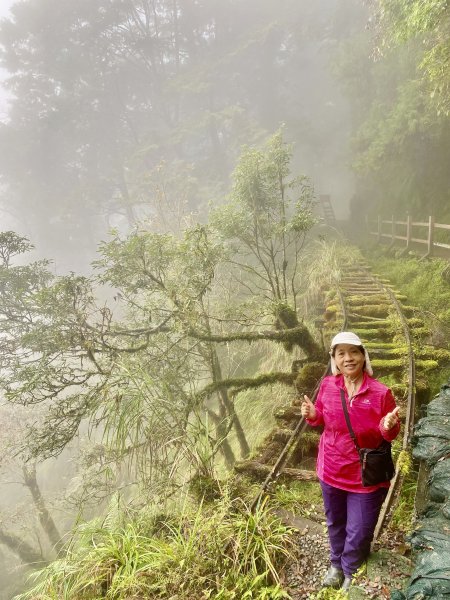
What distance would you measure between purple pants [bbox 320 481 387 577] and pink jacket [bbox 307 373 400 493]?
0.08 metres

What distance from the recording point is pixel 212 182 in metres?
24.3

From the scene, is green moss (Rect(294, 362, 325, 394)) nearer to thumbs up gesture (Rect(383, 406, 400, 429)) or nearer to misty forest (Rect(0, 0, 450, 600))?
misty forest (Rect(0, 0, 450, 600))

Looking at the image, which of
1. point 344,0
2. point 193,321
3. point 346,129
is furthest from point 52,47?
point 193,321

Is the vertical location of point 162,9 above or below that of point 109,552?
above

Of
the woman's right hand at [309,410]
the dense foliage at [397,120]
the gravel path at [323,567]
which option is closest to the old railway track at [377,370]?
the gravel path at [323,567]

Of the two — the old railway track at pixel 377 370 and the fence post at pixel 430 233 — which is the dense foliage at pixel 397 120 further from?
the old railway track at pixel 377 370

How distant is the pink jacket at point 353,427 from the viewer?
7.63 feet

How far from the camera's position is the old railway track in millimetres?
3793

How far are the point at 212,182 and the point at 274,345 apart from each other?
17.5 metres

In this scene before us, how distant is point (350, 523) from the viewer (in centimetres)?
243

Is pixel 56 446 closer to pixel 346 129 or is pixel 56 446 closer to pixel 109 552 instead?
pixel 109 552

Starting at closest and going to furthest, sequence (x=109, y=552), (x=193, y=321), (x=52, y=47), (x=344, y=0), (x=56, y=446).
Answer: (x=109, y=552)
(x=56, y=446)
(x=193, y=321)
(x=344, y=0)
(x=52, y=47)

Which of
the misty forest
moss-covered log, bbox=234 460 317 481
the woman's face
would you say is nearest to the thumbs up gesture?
the woman's face

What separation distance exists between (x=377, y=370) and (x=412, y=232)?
413 inches
